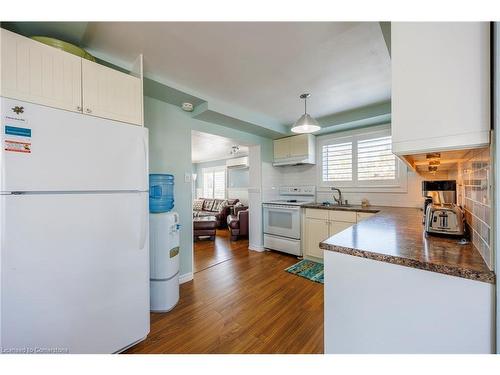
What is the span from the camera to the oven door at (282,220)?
11.1 ft

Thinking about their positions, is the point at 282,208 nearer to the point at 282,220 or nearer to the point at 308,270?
the point at 282,220

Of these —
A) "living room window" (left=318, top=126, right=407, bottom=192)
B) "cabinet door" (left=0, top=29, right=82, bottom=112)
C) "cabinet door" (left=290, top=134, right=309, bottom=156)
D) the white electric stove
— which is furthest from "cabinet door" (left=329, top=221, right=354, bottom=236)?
"cabinet door" (left=0, top=29, right=82, bottom=112)

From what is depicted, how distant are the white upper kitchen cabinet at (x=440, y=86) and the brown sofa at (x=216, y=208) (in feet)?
16.4

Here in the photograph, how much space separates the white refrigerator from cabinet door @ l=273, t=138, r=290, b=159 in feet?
9.25

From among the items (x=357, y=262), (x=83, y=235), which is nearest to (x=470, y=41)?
(x=357, y=262)

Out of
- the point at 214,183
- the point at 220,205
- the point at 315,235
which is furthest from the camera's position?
the point at 214,183

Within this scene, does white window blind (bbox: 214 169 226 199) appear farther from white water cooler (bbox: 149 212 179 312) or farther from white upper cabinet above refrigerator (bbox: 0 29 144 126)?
white upper cabinet above refrigerator (bbox: 0 29 144 126)

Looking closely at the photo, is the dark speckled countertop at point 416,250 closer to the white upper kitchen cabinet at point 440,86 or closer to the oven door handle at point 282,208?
the white upper kitchen cabinet at point 440,86

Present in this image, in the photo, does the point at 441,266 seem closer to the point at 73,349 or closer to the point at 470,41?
the point at 470,41

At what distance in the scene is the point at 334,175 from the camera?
144 inches

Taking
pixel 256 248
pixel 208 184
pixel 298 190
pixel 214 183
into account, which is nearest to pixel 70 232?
pixel 256 248

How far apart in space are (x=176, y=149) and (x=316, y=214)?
2250mm

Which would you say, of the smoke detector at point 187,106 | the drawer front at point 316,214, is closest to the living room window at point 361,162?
the drawer front at point 316,214

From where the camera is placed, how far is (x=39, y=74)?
1.17 metres
